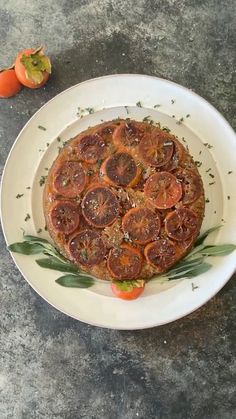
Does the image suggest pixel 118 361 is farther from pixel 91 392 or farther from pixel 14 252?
pixel 14 252

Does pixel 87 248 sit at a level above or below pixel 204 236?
below

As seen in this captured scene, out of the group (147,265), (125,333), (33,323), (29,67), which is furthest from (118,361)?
(29,67)

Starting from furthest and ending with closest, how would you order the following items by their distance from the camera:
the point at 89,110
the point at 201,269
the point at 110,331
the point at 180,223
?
the point at 110,331
the point at 89,110
the point at 201,269
the point at 180,223

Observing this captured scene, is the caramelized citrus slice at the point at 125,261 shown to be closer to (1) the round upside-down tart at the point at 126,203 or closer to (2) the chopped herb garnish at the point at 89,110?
(1) the round upside-down tart at the point at 126,203

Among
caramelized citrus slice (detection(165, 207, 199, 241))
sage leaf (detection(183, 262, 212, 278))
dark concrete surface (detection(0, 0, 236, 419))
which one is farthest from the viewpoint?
dark concrete surface (detection(0, 0, 236, 419))

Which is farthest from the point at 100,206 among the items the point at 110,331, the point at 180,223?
the point at 110,331

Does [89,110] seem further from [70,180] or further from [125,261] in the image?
[125,261]

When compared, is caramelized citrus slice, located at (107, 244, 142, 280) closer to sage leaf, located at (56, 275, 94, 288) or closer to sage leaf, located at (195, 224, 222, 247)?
sage leaf, located at (56, 275, 94, 288)

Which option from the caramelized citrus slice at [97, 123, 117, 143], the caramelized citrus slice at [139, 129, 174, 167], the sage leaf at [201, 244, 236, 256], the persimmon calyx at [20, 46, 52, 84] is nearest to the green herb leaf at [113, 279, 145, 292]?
the sage leaf at [201, 244, 236, 256]
